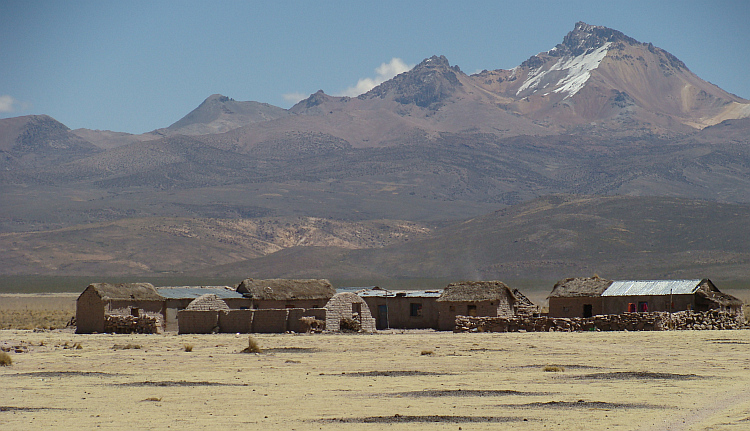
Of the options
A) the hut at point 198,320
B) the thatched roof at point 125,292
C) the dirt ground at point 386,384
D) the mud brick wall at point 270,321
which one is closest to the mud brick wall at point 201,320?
the hut at point 198,320

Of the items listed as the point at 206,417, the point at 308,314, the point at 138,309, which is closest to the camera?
the point at 206,417

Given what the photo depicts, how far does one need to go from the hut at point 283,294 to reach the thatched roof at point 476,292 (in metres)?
6.03

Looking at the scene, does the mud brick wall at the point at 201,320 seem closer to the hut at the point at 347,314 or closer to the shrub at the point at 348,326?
the hut at the point at 347,314

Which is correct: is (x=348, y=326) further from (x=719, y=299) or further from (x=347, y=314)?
(x=719, y=299)

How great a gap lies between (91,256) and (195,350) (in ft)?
545

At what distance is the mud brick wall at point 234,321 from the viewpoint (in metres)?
44.0

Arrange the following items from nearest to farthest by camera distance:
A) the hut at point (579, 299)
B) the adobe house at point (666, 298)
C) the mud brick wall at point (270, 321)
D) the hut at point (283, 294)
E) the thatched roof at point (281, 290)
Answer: the mud brick wall at point (270, 321) → the adobe house at point (666, 298) → the hut at point (579, 299) → the hut at point (283, 294) → the thatched roof at point (281, 290)

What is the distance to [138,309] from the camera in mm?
47156

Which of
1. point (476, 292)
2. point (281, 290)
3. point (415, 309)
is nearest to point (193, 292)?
point (281, 290)

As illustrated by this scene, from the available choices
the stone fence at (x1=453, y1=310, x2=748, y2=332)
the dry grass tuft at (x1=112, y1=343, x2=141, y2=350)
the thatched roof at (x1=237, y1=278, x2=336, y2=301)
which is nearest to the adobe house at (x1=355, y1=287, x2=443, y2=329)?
the thatched roof at (x1=237, y1=278, x2=336, y2=301)

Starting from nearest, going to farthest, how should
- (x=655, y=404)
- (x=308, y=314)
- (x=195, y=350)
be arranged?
(x=655, y=404), (x=195, y=350), (x=308, y=314)

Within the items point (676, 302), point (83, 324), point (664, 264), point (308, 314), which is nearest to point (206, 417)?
point (308, 314)

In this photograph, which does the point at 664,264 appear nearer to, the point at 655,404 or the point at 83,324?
the point at 83,324

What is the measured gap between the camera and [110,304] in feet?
151
